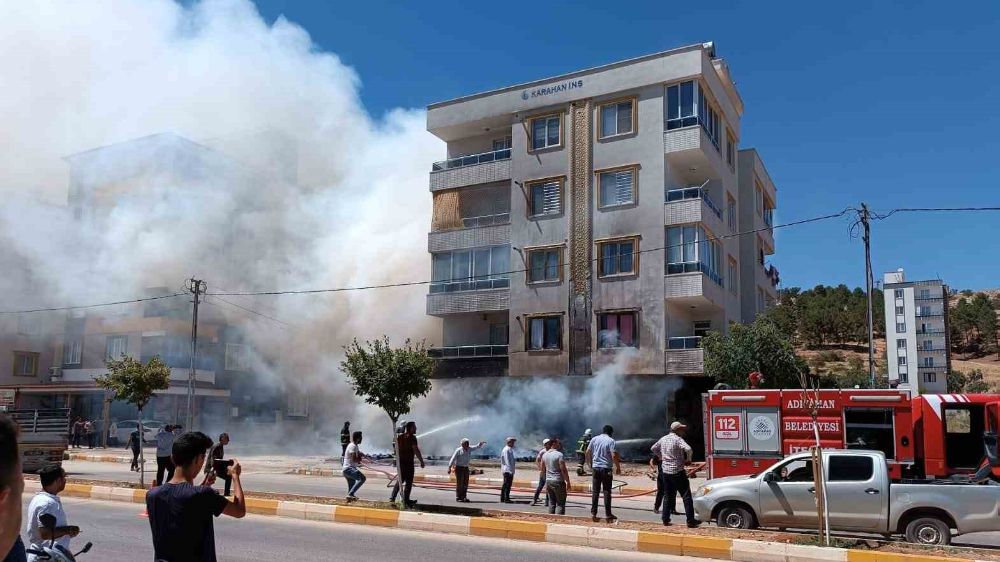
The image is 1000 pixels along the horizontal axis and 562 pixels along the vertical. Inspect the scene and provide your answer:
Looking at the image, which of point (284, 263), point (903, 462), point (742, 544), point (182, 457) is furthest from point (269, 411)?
point (182, 457)

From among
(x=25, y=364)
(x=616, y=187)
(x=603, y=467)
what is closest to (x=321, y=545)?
(x=603, y=467)

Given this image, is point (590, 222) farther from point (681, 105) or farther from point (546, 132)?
point (681, 105)

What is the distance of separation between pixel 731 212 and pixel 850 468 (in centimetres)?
2626

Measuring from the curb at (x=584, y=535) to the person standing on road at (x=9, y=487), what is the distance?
9176mm

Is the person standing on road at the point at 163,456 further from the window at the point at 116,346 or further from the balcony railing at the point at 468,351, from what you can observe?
the window at the point at 116,346

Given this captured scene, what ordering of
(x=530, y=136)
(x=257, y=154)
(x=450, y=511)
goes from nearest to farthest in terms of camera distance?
1. (x=450, y=511)
2. (x=530, y=136)
3. (x=257, y=154)

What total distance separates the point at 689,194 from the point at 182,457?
2863cm

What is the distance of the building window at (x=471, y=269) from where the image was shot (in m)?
34.0

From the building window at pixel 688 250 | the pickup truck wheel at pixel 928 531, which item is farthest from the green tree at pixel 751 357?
the pickup truck wheel at pixel 928 531

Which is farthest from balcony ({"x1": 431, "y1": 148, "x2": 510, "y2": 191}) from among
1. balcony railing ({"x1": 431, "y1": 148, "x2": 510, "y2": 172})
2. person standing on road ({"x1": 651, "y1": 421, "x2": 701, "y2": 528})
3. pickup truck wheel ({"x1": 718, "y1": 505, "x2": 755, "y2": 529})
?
pickup truck wheel ({"x1": 718, "y1": 505, "x2": 755, "y2": 529})

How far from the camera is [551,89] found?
33.8 m

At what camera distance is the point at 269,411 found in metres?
46.9

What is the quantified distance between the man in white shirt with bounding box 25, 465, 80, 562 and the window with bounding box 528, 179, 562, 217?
28184 millimetres

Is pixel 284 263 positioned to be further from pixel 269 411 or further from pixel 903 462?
pixel 903 462
